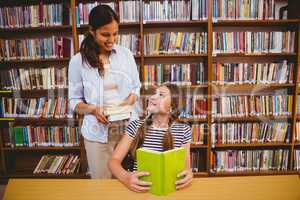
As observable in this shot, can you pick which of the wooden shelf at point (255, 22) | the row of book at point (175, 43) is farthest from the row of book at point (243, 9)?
the row of book at point (175, 43)

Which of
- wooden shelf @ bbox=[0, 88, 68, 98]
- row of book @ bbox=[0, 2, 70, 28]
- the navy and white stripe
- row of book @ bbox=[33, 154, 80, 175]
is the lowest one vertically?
row of book @ bbox=[33, 154, 80, 175]

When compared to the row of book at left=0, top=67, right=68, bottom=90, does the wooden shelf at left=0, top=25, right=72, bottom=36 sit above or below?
above

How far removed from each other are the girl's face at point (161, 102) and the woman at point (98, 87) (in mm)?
282

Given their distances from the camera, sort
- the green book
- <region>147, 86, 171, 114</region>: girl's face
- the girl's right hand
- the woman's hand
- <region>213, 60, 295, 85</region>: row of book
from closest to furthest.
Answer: the green book → <region>147, 86, 171, 114</region>: girl's face → the girl's right hand → the woman's hand → <region>213, 60, 295, 85</region>: row of book

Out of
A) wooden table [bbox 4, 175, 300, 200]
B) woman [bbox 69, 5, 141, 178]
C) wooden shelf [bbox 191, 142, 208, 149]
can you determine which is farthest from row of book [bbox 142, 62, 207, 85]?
wooden table [bbox 4, 175, 300, 200]

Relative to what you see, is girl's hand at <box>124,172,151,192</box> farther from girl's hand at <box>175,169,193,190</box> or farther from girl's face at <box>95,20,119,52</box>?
girl's face at <box>95,20,119,52</box>

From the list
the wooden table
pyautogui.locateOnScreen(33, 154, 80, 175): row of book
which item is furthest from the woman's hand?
pyautogui.locateOnScreen(33, 154, 80, 175): row of book

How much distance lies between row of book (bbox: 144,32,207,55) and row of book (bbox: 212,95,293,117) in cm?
56

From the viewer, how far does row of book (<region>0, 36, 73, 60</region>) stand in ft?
8.79

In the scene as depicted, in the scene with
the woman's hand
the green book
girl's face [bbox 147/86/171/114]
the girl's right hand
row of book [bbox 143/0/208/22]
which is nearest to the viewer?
the green book

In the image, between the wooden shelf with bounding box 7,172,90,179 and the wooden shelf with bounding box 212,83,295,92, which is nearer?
the wooden shelf with bounding box 212,83,295,92

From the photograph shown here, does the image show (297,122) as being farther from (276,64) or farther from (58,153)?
(58,153)

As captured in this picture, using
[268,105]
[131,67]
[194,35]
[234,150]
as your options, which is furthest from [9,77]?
[268,105]

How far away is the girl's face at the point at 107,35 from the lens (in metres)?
1.53
